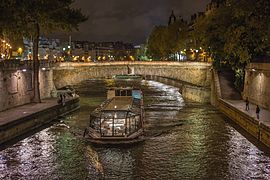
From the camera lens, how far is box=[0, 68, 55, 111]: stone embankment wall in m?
47.4

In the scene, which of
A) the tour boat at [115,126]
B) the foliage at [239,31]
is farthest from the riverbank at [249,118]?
the tour boat at [115,126]

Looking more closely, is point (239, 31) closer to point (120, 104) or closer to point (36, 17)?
point (120, 104)

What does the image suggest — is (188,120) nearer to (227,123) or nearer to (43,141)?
(227,123)

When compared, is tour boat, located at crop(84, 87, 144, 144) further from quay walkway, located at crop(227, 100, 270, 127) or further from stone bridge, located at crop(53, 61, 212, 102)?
stone bridge, located at crop(53, 61, 212, 102)

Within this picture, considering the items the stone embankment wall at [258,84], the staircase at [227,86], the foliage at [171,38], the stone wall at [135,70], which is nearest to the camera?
the stone embankment wall at [258,84]

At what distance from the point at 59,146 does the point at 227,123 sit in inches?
828

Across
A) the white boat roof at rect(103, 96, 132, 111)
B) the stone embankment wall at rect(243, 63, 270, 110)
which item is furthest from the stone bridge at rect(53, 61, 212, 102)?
Answer: the white boat roof at rect(103, 96, 132, 111)

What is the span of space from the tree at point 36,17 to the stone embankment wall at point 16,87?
162cm

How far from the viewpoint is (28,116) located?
4288 centimetres

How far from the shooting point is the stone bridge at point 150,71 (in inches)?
2840

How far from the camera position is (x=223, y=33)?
190ft

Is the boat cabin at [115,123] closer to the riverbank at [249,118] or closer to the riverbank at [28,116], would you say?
the riverbank at [28,116]

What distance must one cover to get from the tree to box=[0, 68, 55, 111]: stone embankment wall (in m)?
1.62

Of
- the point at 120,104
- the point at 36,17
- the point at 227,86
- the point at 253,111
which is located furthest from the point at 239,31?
the point at 36,17
